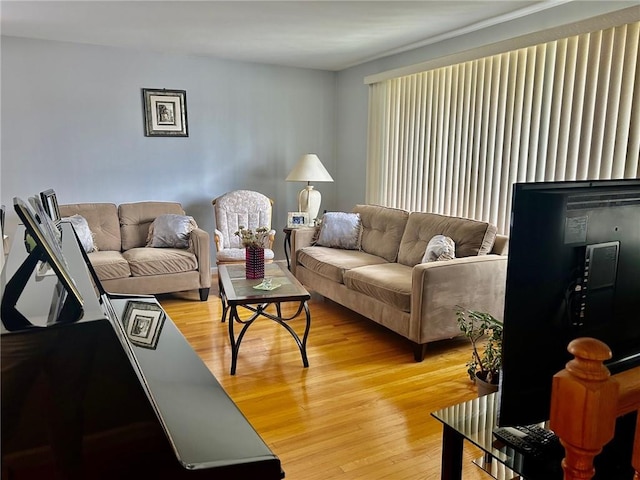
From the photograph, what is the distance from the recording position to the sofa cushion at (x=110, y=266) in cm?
389

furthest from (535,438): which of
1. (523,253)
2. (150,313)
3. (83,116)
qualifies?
(83,116)

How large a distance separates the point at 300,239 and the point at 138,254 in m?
1.49

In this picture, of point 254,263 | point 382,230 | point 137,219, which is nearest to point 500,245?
point 382,230

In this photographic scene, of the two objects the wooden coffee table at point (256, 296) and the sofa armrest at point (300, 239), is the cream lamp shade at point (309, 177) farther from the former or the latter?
the wooden coffee table at point (256, 296)

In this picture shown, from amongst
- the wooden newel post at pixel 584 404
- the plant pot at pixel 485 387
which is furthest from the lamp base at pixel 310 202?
the wooden newel post at pixel 584 404

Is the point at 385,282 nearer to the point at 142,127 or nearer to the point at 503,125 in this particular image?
the point at 503,125

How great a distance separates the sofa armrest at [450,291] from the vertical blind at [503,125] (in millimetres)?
676

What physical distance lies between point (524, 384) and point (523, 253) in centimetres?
32

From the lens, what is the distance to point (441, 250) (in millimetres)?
3340

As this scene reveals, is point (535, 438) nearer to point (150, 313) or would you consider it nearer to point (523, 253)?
point (523, 253)

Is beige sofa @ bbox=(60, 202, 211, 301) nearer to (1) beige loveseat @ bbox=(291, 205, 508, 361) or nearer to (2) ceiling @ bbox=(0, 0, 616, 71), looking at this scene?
(1) beige loveseat @ bbox=(291, 205, 508, 361)

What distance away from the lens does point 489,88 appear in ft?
12.4

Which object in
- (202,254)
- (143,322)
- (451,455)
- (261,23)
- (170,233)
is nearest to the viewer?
(451,455)

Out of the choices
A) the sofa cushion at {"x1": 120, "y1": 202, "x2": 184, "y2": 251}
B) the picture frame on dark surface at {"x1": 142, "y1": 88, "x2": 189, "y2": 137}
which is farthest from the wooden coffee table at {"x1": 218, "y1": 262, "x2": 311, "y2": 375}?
the picture frame on dark surface at {"x1": 142, "y1": 88, "x2": 189, "y2": 137}
